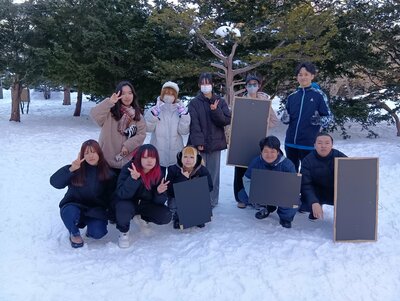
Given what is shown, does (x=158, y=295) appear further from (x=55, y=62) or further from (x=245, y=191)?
(x=55, y=62)

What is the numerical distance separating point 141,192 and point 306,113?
215cm

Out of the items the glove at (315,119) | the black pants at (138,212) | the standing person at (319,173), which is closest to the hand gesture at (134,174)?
the black pants at (138,212)

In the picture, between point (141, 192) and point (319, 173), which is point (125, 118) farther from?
point (319, 173)

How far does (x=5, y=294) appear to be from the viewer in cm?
317

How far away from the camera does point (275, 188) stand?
419cm

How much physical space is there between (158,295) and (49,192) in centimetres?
310

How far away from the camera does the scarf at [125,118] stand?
437cm

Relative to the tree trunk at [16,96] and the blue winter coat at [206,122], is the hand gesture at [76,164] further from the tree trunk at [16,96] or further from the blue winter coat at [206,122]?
the tree trunk at [16,96]

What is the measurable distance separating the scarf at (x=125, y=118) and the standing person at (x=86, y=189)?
47 cm

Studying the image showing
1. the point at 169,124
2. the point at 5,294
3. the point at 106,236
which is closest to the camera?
the point at 5,294

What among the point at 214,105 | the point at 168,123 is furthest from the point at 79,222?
the point at 214,105

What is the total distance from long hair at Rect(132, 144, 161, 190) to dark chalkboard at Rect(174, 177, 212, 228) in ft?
0.86

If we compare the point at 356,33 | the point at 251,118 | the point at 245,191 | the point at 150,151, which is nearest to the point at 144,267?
the point at 150,151

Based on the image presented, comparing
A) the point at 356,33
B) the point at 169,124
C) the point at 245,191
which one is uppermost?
the point at 356,33
